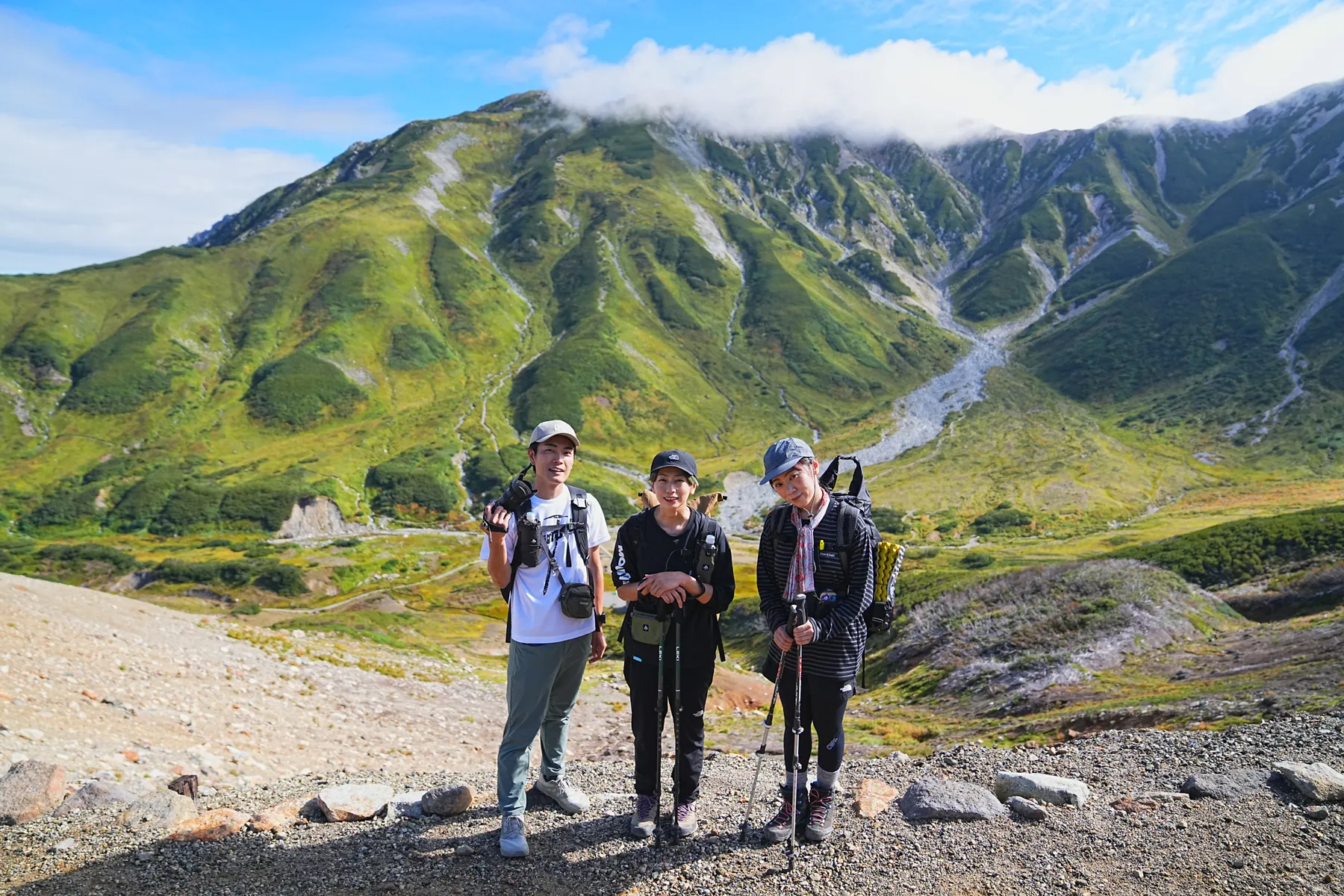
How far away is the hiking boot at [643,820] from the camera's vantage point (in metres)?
7.36

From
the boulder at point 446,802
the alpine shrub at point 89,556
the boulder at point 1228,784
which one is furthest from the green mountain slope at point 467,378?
the boulder at point 446,802

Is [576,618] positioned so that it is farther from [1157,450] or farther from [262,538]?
[1157,450]

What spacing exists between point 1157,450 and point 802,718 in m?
141

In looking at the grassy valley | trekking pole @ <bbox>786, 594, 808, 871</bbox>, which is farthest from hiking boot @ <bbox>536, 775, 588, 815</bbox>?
the grassy valley

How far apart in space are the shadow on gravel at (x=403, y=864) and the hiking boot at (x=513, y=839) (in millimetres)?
90

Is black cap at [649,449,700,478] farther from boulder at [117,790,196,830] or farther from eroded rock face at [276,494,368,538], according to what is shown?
eroded rock face at [276,494,368,538]

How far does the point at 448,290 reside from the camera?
7180 inches

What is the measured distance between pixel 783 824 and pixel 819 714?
4.05ft

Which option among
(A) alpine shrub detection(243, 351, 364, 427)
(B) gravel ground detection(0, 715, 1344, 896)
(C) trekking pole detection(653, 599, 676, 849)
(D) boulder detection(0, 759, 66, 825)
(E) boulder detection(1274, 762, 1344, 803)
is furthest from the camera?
(A) alpine shrub detection(243, 351, 364, 427)

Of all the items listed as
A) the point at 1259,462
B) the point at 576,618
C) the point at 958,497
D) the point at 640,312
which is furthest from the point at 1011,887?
the point at 640,312

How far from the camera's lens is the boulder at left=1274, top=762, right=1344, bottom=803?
7.53m

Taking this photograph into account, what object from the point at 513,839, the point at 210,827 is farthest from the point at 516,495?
the point at 210,827

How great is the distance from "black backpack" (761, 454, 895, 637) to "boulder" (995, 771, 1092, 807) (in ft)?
9.74

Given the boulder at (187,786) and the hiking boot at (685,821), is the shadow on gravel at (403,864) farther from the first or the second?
the boulder at (187,786)
